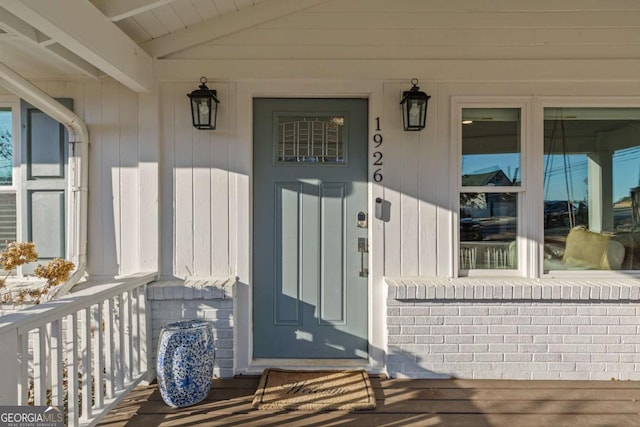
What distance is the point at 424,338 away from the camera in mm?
2557

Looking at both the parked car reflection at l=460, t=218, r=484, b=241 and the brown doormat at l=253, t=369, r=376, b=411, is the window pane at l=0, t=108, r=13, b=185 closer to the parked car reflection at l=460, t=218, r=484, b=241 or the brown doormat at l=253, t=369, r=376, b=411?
→ the brown doormat at l=253, t=369, r=376, b=411

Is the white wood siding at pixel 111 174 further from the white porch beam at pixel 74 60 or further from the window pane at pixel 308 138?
the window pane at pixel 308 138

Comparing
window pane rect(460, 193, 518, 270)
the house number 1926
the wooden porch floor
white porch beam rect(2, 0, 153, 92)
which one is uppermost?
white porch beam rect(2, 0, 153, 92)

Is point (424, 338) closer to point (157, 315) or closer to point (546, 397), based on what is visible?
point (546, 397)

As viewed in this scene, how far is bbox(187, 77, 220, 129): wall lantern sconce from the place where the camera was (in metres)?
2.54

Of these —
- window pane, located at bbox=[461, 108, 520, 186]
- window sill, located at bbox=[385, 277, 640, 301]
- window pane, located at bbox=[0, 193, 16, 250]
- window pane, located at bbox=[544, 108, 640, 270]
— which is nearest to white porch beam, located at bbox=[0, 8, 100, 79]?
window pane, located at bbox=[0, 193, 16, 250]

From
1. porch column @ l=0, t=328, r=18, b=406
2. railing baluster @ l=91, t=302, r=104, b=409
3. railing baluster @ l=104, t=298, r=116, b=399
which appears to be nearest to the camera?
porch column @ l=0, t=328, r=18, b=406

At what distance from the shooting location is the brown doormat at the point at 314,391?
2.22m

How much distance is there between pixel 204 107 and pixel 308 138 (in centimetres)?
77

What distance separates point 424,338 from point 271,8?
2.58 m

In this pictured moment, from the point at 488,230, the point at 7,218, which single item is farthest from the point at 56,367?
the point at 488,230

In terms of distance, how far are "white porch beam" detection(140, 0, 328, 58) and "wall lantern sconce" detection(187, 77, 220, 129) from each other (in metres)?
0.33

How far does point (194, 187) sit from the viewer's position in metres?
2.67

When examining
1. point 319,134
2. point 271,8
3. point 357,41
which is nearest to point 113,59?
point 271,8
